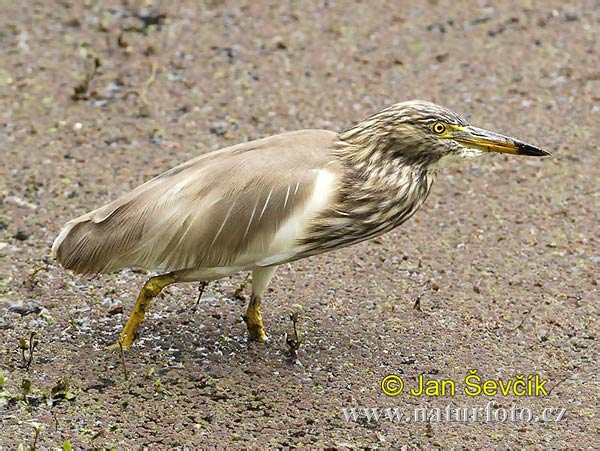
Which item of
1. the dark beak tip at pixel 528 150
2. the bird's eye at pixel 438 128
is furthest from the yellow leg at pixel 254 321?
the dark beak tip at pixel 528 150

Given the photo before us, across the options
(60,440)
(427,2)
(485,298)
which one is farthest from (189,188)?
(427,2)

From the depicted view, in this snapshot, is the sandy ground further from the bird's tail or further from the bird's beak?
the bird's beak

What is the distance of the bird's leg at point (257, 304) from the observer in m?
4.85

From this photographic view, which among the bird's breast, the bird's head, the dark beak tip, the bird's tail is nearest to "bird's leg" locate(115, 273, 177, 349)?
the bird's tail

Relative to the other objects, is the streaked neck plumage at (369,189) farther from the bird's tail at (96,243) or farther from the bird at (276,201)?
the bird's tail at (96,243)

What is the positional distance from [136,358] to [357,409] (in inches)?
40.5

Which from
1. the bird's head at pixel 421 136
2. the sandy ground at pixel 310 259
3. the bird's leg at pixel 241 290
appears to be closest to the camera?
the sandy ground at pixel 310 259

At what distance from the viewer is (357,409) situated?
4.49 meters

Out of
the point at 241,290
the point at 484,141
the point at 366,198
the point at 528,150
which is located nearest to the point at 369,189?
the point at 366,198

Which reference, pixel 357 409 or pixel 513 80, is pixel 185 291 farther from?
pixel 513 80

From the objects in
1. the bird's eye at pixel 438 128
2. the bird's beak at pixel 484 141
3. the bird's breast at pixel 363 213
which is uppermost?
the bird's eye at pixel 438 128

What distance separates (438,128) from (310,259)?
4.41ft

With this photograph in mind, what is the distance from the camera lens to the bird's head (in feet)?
15.1

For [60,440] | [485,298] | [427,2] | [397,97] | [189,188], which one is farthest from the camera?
[427,2]
